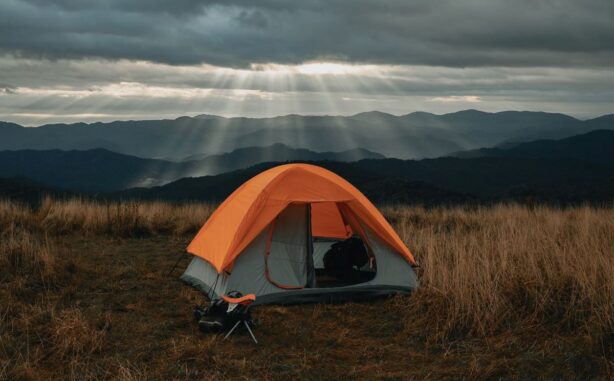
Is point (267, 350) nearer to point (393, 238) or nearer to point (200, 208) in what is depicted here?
point (393, 238)

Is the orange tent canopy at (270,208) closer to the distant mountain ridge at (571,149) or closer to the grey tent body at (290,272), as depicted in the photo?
the grey tent body at (290,272)

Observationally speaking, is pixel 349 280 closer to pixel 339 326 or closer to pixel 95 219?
pixel 339 326

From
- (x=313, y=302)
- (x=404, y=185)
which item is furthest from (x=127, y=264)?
(x=404, y=185)

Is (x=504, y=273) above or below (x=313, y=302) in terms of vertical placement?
above

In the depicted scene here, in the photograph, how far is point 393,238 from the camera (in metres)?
8.90

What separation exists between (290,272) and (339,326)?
1.52 m

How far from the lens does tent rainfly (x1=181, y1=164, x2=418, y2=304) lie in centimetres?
829

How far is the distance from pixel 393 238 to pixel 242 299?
289 cm

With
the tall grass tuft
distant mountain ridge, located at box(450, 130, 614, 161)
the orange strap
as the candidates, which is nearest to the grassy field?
the tall grass tuft

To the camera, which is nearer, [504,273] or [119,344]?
[119,344]

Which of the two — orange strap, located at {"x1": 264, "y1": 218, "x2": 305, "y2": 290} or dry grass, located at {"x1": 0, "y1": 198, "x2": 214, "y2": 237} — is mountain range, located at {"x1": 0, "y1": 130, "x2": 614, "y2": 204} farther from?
orange strap, located at {"x1": 264, "y1": 218, "x2": 305, "y2": 290}

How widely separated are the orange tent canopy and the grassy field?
2.42 ft

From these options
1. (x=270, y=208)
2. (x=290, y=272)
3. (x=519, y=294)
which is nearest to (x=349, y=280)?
(x=290, y=272)

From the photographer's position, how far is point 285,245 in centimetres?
875
